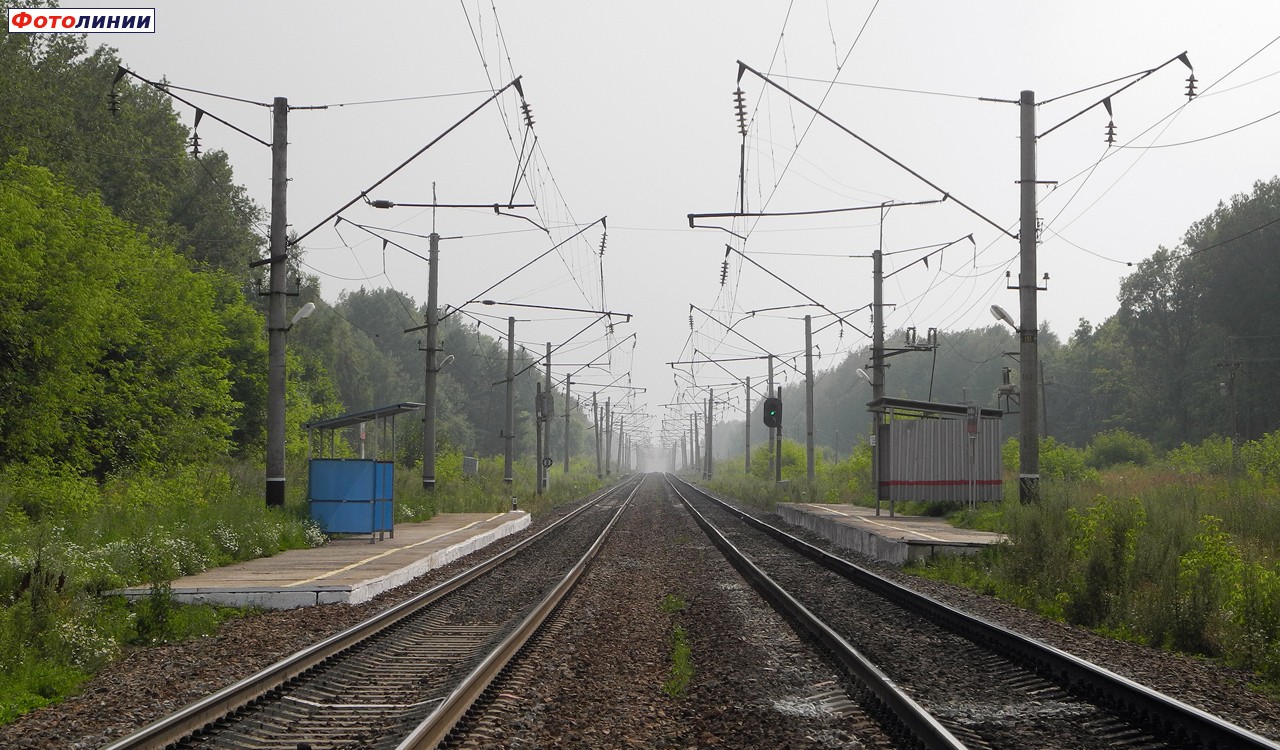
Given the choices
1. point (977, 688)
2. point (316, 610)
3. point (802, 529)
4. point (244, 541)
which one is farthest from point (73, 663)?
point (802, 529)

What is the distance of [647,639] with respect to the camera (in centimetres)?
1099

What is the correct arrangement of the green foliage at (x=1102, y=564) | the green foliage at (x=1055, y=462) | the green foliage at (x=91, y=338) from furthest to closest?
the green foliage at (x=1055, y=462), the green foliage at (x=91, y=338), the green foliage at (x=1102, y=564)

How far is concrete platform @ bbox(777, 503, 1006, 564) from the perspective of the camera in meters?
19.2

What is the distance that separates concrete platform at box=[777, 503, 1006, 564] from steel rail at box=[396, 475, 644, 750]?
7.69m

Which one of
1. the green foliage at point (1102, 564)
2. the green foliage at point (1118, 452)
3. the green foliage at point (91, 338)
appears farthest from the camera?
the green foliage at point (1118, 452)

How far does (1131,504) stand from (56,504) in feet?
66.5

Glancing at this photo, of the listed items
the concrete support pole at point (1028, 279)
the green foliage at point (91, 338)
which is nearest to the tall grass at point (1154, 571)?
the concrete support pole at point (1028, 279)

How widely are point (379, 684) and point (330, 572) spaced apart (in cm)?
740

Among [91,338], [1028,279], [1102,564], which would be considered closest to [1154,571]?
[1102,564]

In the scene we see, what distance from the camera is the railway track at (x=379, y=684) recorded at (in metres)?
6.84

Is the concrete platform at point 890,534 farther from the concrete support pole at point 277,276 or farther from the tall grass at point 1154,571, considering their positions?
the concrete support pole at point 277,276

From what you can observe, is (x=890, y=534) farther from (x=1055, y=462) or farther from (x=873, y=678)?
(x=1055, y=462)

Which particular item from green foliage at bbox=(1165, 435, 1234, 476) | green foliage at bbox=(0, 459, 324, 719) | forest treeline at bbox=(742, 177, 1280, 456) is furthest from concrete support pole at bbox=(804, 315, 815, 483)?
green foliage at bbox=(0, 459, 324, 719)

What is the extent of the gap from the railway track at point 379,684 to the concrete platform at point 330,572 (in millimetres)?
1179
